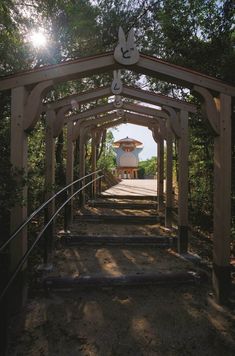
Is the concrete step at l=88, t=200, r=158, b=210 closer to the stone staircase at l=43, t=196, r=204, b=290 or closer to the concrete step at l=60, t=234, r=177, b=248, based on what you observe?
the stone staircase at l=43, t=196, r=204, b=290

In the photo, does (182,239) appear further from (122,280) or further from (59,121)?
(59,121)

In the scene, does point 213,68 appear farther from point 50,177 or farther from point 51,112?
point 50,177

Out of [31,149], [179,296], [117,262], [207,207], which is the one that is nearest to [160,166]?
[207,207]

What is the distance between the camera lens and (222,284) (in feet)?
14.5

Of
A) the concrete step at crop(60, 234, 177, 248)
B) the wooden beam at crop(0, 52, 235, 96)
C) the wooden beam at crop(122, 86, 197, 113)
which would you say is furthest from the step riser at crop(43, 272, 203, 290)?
the wooden beam at crop(122, 86, 197, 113)

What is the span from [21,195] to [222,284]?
2.75 metres

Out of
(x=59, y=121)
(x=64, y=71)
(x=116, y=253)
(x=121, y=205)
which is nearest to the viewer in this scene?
(x=64, y=71)

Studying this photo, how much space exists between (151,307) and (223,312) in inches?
33.4

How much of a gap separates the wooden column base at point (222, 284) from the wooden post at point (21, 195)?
2423 mm

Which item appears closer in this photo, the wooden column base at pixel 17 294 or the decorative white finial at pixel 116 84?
the wooden column base at pixel 17 294

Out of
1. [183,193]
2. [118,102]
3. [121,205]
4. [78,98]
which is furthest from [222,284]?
[121,205]

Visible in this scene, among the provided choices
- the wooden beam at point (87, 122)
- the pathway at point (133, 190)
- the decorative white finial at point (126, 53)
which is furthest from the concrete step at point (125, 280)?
the pathway at point (133, 190)

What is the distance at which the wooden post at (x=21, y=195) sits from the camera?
407 centimetres

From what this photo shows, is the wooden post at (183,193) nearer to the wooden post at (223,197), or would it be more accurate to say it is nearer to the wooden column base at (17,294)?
the wooden post at (223,197)
